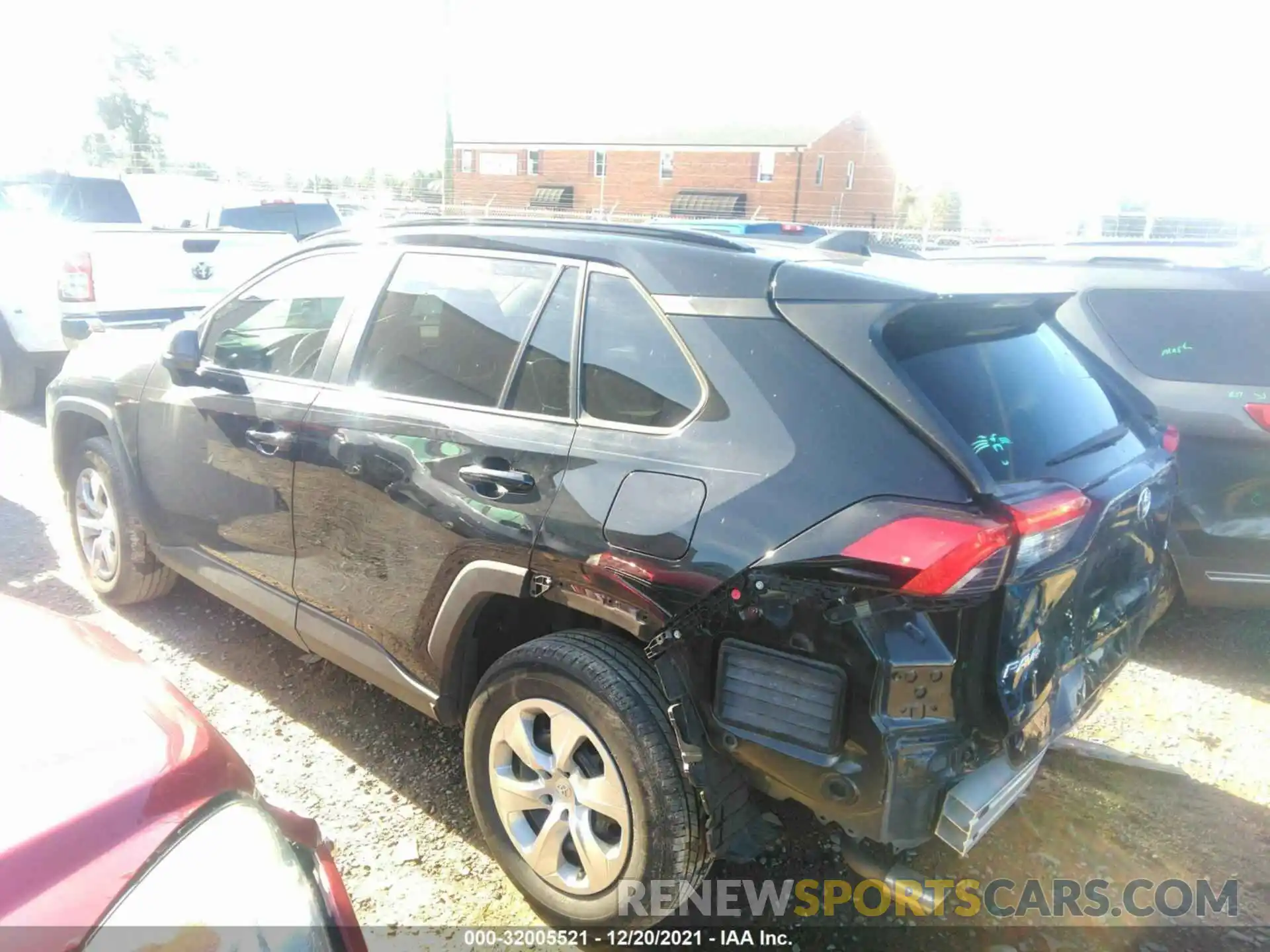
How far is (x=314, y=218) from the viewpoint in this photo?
538 inches

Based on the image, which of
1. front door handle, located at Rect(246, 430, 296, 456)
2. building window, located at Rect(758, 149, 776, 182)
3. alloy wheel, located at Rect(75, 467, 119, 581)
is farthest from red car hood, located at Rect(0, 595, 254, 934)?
building window, located at Rect(758, 149, 776, 182)

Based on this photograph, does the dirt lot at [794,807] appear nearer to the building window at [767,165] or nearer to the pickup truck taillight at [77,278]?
the pickup truck taillight at [77,278]

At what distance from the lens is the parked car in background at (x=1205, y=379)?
3.89 meters

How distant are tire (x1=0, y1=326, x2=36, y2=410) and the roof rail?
6176mm

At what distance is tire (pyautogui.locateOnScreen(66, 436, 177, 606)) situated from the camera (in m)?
4.07

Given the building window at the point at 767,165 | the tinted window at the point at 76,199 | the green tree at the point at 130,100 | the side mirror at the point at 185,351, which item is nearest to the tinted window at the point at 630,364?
the side mirror at the point at 185,351

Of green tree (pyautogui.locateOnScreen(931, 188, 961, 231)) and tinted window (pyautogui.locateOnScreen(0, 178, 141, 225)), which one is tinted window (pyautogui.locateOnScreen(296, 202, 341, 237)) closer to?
tinted window (pyautogui.locateOnScreen(0, 178, 141, 225))

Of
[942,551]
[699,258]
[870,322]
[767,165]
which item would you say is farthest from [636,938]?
[767,165]

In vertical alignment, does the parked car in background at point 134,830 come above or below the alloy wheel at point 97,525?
above

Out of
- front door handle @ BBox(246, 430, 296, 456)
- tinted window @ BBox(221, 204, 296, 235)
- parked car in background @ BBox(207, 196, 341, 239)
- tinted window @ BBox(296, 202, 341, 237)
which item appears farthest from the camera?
tinted window @ BBox(296, 202, 341, 237)

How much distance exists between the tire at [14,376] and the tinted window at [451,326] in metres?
6.36

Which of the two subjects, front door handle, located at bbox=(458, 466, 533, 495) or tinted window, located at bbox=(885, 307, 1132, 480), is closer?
tinted window, located at bbox=(885, 307, 1132, 480)

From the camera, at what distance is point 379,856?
2.80 metres

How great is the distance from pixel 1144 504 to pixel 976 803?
1158 millimetres
